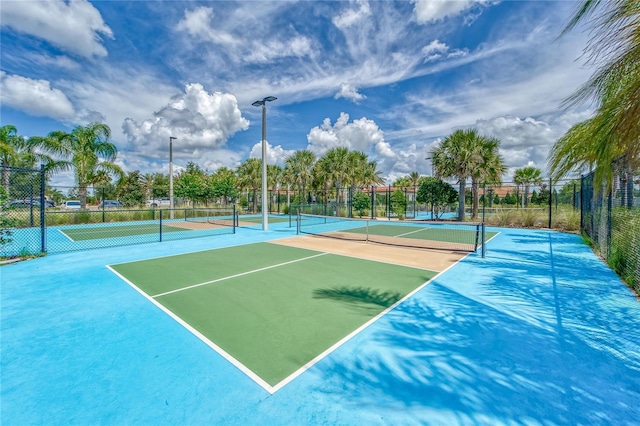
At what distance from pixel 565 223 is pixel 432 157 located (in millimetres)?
9716

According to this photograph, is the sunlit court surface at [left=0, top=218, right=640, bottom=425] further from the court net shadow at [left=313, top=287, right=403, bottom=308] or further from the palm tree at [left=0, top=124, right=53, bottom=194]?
the palm tree at [left=0, top=124, right=53, bottom=194]

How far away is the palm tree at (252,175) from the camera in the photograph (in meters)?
34.4

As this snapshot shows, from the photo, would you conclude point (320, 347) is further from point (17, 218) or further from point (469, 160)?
point (469, 160)

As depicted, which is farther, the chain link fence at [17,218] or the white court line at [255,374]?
the chain link fence at [17,218]

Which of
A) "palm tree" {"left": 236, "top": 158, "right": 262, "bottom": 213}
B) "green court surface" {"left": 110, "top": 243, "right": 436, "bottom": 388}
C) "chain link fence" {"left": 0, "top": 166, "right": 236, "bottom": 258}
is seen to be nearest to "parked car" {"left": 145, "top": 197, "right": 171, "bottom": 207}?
"chain link fence" {"left": 0, "top": 166, "right": 236, "bottom": 258}

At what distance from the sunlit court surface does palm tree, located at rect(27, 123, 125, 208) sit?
18.7 metres

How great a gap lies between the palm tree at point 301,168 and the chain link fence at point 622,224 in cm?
2671

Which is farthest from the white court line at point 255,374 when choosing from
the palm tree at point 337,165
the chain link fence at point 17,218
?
the palm tree at point 337,165

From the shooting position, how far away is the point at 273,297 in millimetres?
5484

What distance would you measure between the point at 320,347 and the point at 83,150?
27.1 m

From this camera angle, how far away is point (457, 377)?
2990 millimetres

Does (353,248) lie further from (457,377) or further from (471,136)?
(471,136)

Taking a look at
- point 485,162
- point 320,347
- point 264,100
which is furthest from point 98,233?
point 485,162

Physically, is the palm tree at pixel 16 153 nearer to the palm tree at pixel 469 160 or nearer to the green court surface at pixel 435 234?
the green court surface at pixel 435 234
